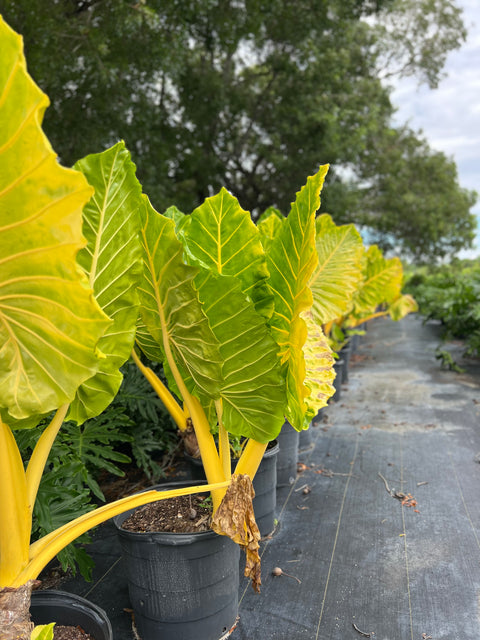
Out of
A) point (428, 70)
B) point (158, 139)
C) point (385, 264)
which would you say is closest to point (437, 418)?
point (385, 264)

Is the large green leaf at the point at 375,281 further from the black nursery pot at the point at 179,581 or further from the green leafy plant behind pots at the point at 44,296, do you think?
the green leafy plant behind pots at the point at 44,296

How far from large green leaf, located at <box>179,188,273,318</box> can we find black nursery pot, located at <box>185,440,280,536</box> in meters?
0.76

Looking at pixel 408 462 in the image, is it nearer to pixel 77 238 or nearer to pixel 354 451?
pixel 354 451

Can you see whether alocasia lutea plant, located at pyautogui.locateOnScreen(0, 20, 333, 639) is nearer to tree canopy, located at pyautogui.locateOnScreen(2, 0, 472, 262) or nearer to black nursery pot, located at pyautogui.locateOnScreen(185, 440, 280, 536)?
black nursery pot, located at pyautogui.locateOnScreen(185, 440, 280, 536)

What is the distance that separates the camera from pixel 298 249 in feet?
4.75

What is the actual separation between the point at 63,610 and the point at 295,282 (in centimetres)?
101

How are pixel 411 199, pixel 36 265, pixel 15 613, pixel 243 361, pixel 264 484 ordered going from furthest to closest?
pixel 411 199, pixel 264 484, pixel 243 361, pixel 15 613, pixel 36 265

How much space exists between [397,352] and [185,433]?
19.1 ft

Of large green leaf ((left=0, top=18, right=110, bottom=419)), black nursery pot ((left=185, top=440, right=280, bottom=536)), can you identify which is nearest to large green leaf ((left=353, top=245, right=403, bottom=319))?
black nursery pot ((left=185, top=440, right=280, bottom=536))

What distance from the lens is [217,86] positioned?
9.91m

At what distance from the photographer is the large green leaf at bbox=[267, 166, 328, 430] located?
1366 mm

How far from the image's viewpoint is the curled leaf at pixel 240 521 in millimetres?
1417

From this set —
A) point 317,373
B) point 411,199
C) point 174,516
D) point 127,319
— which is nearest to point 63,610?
point 174,516

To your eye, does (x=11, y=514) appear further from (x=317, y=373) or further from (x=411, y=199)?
(x=411, y=199)
